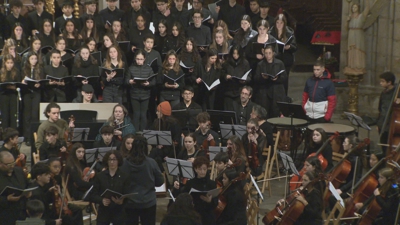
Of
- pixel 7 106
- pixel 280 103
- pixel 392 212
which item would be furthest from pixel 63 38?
pixel 392 212

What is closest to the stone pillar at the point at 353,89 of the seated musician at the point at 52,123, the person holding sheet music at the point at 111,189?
the seated musician at the point at 52,123

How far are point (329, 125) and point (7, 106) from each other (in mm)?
4571

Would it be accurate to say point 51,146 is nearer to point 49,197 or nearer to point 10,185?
point 10,185

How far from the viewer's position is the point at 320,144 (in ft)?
34.8

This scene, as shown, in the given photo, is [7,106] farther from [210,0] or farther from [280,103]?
[210,0]

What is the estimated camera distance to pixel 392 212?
891 cm

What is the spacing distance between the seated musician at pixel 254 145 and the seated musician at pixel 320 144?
65 cm

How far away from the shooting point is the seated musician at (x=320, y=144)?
1035cm

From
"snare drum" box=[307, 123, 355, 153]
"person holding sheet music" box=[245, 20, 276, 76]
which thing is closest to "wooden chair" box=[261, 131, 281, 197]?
"snare drum" box=[307, 123, 355, 153]

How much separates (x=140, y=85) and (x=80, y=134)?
191 cm

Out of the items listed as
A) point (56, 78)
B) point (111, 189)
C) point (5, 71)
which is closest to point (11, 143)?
point (111, 189)

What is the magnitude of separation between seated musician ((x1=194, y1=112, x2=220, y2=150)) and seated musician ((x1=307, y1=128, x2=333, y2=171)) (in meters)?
1.23

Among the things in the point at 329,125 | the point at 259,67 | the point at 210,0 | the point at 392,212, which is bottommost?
the point at 392,212

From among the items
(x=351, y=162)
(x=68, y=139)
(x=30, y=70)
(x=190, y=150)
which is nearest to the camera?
(x=351, y=162)
